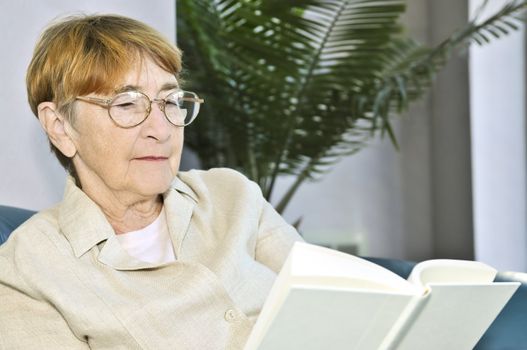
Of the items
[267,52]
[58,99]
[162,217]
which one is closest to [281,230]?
[162,217]

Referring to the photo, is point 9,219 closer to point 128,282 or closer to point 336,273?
point 128,282

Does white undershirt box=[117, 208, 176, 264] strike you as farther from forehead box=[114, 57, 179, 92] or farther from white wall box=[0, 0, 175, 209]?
white wall box=[0, 0, 175, 209]

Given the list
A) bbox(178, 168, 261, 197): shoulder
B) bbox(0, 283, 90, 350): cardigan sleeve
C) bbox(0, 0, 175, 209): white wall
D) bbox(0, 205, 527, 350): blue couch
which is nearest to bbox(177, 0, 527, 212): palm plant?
bbox(0, 0, 175, 209): white wall

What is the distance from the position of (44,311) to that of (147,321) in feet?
0.58

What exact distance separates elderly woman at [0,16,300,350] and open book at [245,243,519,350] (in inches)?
18.7

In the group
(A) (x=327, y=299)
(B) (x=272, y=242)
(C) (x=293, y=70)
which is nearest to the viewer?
(A) (x=327, y=299)

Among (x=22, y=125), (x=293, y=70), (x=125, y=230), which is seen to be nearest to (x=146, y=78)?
(x=125, y=230)

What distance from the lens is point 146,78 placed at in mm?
1542

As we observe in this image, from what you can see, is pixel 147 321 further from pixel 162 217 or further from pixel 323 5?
pixel 323 5

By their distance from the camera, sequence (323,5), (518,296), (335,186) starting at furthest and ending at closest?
1. (335,186)
2. (323,5)
3. (518,296)

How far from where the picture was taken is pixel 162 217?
5.52ft

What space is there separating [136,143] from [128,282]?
263 millimetres

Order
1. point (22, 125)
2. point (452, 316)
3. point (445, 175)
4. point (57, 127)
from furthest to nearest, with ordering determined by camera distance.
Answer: point (445, 175) → point (22, 125) → point (57, 127) → point (452, 316)

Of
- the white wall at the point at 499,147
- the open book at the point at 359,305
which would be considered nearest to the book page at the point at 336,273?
the open book at the point at 359,305
